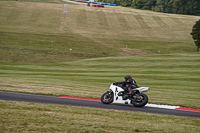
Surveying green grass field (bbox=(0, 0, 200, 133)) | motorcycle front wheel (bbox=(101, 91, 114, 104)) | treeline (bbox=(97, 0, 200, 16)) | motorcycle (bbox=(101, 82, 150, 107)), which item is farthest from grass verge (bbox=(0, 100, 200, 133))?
treeline (bbox=(97, 0, 200, 16))

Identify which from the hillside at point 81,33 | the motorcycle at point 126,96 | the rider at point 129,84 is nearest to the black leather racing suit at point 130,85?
the rider at point 129,84

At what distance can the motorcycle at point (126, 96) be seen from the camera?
14.8m

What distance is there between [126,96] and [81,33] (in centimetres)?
7266

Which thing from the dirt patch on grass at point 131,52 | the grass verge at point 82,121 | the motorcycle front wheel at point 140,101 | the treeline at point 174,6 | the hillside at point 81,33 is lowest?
the grass verge at point 82,121

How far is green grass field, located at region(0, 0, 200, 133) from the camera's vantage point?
10.6m

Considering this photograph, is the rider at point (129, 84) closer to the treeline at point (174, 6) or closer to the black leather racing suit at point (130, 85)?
the black leather racing suit at point (130, 85)

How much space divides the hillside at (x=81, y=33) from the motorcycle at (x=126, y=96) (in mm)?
41324

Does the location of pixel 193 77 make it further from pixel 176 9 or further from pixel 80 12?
pixel 176 9

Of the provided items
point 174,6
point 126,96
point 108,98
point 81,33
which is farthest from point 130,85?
point 174,6

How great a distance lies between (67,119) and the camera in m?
10.6

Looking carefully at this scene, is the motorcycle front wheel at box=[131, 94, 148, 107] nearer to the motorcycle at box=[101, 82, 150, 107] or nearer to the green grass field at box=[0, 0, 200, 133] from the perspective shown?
the motorcycle at box=[101, 82, 150, 107]

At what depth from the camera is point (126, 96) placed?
15.4 m

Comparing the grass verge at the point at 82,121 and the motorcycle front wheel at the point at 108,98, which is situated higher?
the motorcycle front wheel at the point at 108,98

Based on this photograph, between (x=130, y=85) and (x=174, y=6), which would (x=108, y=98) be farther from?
(x=174, y=6)
